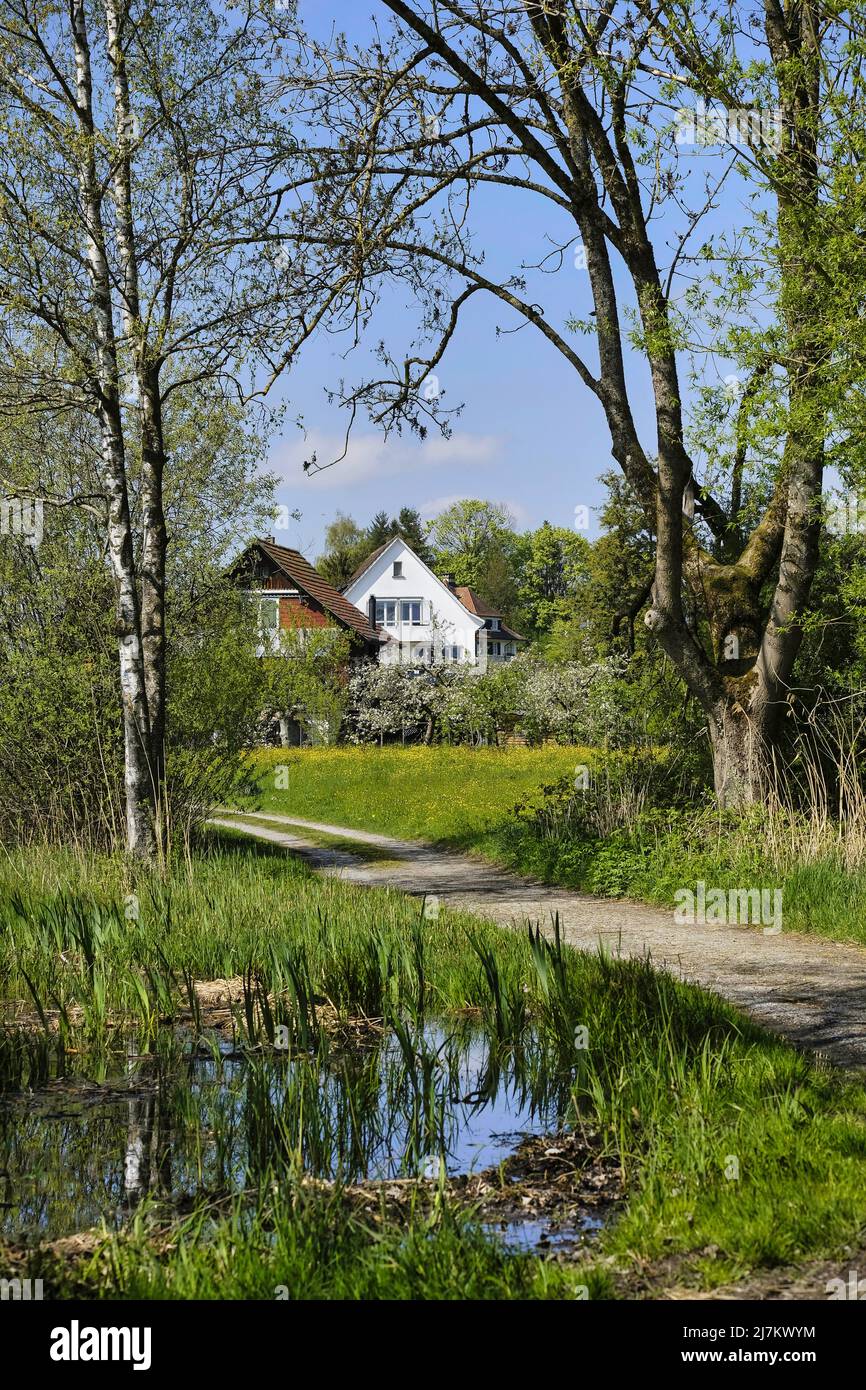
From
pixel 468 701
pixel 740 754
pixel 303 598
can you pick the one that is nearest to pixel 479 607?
pixel 303 598

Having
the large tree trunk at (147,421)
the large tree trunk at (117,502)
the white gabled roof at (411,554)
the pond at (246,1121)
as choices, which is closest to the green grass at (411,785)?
the large tree trunk at (147,421)

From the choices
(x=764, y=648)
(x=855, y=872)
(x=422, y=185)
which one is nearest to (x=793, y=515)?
(x=764, y=648)

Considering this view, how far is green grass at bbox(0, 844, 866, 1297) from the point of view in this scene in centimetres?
387

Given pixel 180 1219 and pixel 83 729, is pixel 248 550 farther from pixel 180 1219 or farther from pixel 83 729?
pixel 180 1219

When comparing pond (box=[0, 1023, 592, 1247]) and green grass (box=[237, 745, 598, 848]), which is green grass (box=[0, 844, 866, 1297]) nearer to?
pond (box=[0, 1023, 592, 1247])

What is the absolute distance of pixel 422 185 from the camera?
13.4m

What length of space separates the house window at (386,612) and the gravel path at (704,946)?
170 feet

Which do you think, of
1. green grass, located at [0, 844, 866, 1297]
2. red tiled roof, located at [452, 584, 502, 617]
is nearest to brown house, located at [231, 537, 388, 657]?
red tiled roof, located at [452, 584, 502, 617]

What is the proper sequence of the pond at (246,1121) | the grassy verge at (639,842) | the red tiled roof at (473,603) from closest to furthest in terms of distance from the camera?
1. the pond at (246,1121)
2. the grassy verge at (639,842)
3. the red tiled roof at (473,603)

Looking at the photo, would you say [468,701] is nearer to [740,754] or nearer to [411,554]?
[411,554]

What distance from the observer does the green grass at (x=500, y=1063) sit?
3.87 m

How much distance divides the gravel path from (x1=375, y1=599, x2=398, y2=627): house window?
170 feet

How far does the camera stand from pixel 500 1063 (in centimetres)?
612

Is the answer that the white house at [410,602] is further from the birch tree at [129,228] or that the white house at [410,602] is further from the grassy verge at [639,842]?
the birch tree at [129,228]
